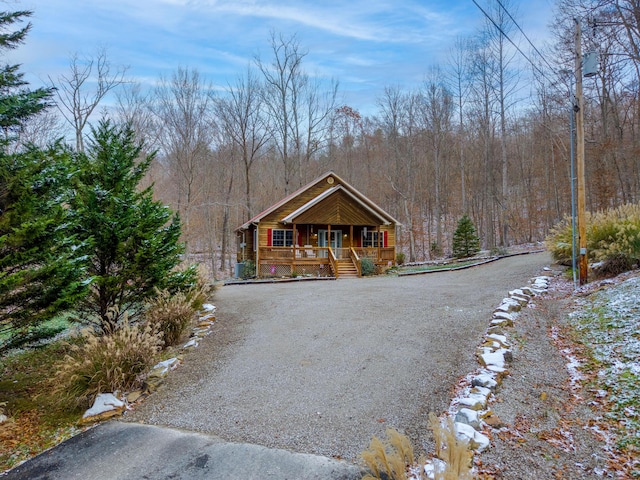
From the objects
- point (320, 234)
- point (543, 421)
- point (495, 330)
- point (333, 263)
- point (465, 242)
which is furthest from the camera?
point (465, 242)

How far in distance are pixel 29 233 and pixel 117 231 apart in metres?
1.73

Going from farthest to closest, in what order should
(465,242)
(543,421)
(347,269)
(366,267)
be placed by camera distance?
1. (465,242)
2. (347,269)
3. (366,267)
4. (543,421)

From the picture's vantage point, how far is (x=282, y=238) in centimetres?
1962

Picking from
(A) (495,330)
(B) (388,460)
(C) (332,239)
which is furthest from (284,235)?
(B) (388,460)

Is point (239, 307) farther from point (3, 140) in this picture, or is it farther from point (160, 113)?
point (160, 113)

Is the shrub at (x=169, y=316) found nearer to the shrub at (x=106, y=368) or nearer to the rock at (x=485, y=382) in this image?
the shrub at (x=106, y=368)

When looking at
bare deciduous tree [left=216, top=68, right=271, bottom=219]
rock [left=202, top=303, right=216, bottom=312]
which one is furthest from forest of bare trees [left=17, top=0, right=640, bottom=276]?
rock [left=202, top=303, right=216, bottom=312]

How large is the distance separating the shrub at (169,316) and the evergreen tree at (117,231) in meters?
0.40

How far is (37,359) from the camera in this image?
6.11 meters

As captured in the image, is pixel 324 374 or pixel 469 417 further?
pixel 324 374

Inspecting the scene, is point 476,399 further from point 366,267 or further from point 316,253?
point 316,253

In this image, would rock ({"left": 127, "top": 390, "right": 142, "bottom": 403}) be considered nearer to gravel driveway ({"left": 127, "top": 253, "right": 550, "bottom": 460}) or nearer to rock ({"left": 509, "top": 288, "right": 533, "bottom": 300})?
gravel driveway ({"left": 127, "top": 253, "right": 550, "bottom": 460})

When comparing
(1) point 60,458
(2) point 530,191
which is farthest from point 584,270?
(2) point 530,191

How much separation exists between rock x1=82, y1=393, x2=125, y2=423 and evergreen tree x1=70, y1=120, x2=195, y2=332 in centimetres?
176
